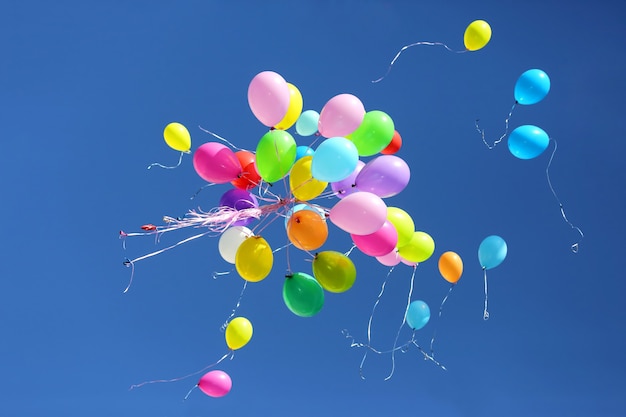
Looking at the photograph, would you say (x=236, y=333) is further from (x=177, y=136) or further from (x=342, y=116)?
(x=342, y=116)

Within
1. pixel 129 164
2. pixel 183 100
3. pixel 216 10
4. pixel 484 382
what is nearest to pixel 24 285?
pixel 129 164

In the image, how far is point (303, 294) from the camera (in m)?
3.59

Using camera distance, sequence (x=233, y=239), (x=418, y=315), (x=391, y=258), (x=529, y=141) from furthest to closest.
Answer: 1. (x=418, y=315)
2. (x=529, y=141)
3. (x=391, y=258)
4. (x=233, y=239)

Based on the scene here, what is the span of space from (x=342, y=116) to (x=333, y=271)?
67 cm

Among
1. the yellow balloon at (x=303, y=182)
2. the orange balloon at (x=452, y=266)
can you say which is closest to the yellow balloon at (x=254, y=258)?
the yellow balloon at (x=303, y=182)

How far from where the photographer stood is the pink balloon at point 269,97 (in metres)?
3.45

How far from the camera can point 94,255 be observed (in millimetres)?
6195

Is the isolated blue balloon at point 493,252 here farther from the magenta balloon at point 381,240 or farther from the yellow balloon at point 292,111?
the yellow balloon at point 292,111

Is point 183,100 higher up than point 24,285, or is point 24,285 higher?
point 183,100

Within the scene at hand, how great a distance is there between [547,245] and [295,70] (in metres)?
2.46

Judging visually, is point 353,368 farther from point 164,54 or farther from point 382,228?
point 382,228

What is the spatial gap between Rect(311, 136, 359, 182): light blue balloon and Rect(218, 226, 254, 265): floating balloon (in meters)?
0.50

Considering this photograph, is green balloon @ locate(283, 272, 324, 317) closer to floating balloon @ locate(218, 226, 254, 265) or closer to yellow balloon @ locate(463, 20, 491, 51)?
floating balloon @ locate(218, 226, 254, 265)

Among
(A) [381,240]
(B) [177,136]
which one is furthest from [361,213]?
(B) [177,136]
